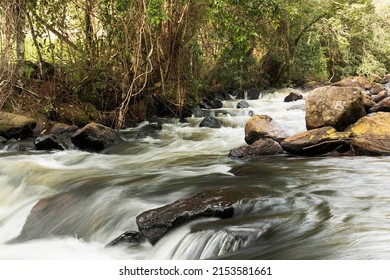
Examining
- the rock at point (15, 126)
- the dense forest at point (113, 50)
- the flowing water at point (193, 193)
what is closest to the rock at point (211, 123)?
the dense forest at point (113, 50)

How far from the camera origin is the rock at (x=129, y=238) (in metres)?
3.76

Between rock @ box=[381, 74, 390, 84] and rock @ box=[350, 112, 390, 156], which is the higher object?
rock @ box=[381, 74, 390, 84]

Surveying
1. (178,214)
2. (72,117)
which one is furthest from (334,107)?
(72,117)

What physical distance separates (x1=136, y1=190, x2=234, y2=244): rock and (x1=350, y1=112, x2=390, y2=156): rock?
326 centimetres

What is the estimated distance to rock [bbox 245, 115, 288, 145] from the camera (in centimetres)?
724

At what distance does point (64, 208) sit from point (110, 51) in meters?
→ 5.72

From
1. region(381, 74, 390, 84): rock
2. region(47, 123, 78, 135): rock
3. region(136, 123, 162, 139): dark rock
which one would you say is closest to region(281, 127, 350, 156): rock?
region(136, 123, 162, 139): dark rock

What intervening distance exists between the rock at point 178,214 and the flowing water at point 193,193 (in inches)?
3.0

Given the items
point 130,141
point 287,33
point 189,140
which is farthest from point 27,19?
point 287,33

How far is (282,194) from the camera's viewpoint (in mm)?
4562

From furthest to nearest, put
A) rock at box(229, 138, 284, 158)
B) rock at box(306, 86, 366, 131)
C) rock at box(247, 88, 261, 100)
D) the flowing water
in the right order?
1. rock at box(247, 88, 261, 100)
2. rock at box(306, 86, 366, 131)
3. rock at box(229, 138, 284, 158)
4. the flowing water

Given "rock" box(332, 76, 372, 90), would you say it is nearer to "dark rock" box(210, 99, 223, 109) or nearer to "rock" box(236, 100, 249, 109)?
"rock" box(236, 100, 249, 109)

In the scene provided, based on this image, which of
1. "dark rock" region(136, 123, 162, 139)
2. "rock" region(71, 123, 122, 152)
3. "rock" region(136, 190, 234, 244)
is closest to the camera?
"rock" region(136, 190, 234, 244)

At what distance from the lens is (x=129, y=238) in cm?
379
